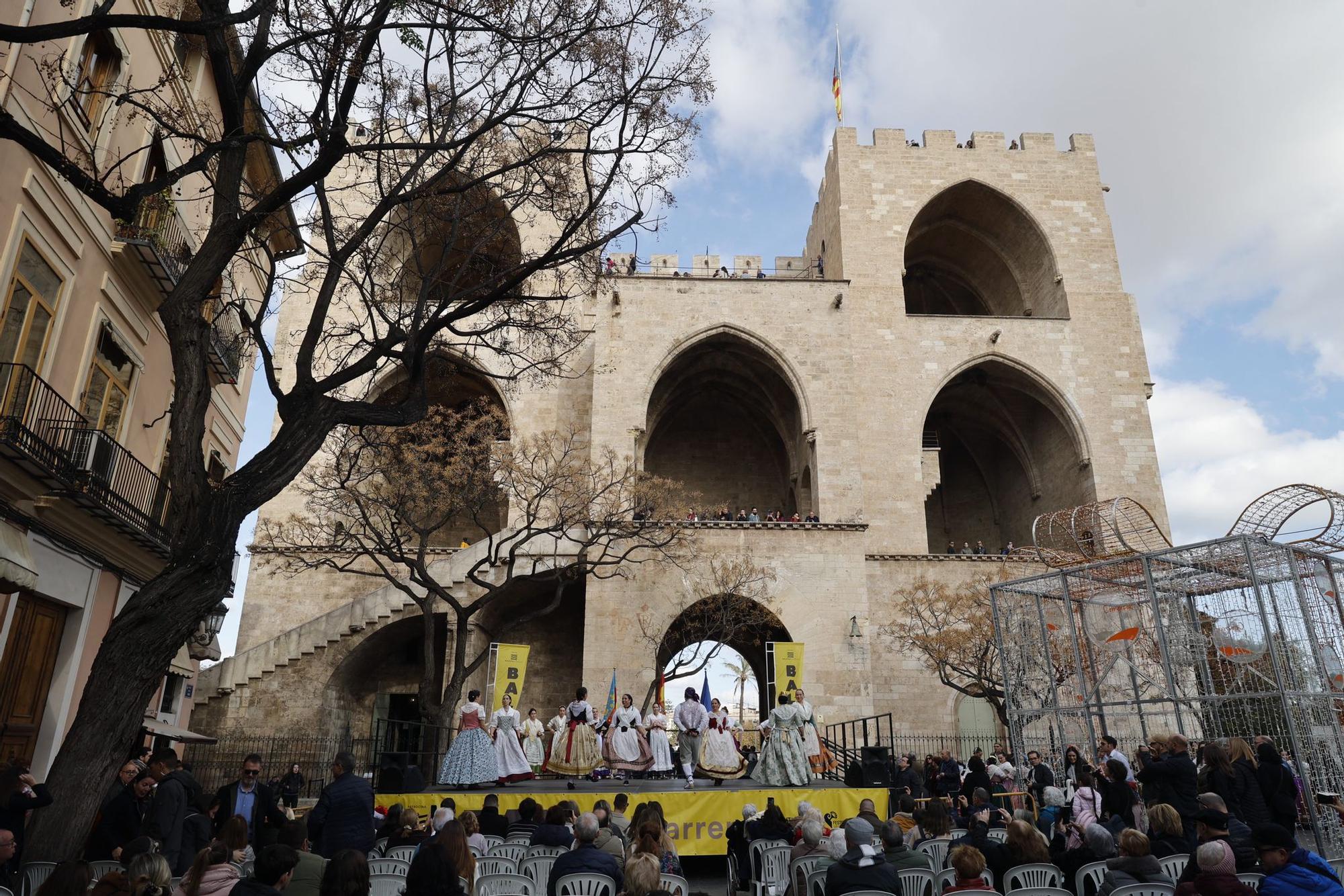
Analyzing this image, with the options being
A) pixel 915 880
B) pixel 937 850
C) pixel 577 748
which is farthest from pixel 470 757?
pixel 915 880

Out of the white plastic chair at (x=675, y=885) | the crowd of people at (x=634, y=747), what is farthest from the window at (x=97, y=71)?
the white plastic chair at (x=675, y=885)

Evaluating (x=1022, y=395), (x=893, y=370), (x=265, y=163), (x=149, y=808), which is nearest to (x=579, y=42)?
(x=149, y=808)

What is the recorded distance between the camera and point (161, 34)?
12211mm

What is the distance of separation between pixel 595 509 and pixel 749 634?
7.93 m

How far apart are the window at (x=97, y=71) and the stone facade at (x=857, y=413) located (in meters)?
12.0

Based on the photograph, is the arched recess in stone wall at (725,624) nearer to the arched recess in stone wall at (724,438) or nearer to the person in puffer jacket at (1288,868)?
the arched recess in stone wall at (724,438)

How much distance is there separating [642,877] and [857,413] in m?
21.1

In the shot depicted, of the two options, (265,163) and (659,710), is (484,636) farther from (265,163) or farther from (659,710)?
(265,163)

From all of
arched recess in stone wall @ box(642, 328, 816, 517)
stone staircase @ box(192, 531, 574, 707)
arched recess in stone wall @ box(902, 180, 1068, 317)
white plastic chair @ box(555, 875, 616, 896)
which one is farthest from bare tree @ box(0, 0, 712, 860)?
arched recess in stone wall @ box(902, 180, 1068, 317)

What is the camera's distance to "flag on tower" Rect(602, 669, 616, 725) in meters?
15.2

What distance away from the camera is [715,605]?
2070 cm

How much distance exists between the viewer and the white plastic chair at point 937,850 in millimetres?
6332

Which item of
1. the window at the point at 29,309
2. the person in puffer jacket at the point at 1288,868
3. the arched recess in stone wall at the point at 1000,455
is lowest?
the person in puffer jacket at the point at 1288,868

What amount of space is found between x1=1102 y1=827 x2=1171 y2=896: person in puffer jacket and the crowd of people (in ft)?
24.4
